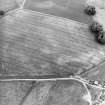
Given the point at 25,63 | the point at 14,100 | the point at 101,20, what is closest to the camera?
the point at 14,100

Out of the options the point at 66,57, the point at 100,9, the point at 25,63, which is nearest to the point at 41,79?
the point at 25,63

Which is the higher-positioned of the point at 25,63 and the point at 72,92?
the point at 25,63

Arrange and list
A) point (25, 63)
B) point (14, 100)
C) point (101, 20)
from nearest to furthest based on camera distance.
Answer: point (14, 100)
point (25, 63)
point (101, 20)

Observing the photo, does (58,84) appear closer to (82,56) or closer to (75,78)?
(75,78)

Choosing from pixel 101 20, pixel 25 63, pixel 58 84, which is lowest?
pixel 58 84

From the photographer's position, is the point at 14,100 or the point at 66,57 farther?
the point at 66,57

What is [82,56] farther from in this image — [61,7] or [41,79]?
[61,7]
